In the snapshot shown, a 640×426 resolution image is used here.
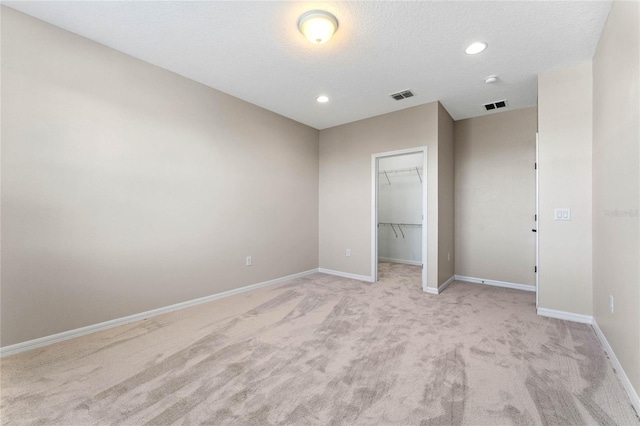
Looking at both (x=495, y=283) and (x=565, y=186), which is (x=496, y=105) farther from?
(x=495, y=283)

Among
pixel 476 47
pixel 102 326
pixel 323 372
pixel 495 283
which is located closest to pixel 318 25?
pixel 476 47

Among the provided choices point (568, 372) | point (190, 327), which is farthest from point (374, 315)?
point (190, 327)

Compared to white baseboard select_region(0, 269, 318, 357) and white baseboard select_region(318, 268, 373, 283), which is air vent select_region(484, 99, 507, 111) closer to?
white baseboard select_region(318, 268, 373, 283)

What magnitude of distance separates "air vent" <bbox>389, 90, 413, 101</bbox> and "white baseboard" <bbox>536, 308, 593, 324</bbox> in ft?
9.69

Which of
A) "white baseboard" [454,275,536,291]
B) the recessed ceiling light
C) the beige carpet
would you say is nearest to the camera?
the beige carpet

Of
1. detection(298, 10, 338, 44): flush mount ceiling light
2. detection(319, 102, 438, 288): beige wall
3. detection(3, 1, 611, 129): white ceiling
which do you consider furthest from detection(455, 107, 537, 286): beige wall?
detection(298, 10, 338, 44): flush mount ceiling light

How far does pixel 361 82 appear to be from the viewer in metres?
3.31

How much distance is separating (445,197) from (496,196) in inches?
35.0

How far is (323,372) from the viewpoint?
193 cm

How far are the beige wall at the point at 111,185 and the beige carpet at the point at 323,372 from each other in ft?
1.42

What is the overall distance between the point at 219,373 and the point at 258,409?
0.49 m

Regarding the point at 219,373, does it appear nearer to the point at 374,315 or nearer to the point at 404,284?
the point at 374,315

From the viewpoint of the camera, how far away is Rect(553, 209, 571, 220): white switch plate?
285 cm

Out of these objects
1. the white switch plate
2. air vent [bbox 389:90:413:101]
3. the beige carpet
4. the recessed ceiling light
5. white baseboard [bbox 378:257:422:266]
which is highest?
air vent [bbox 389:90:413:101]
